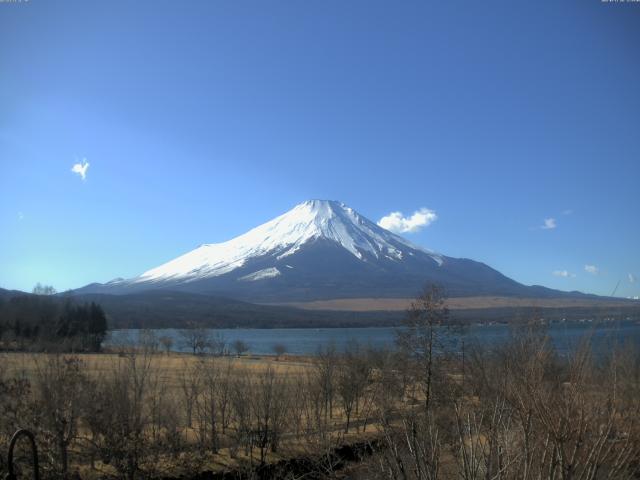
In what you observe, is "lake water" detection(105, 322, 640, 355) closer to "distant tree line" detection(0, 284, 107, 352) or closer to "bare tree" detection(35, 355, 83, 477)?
"distant tree line" detection(0, 284, 107, 352)

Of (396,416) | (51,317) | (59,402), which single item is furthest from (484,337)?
(51,317)

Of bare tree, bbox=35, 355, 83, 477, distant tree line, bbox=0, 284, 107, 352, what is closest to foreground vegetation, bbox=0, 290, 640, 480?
bare tree, bbox=35, 355, 83, 477

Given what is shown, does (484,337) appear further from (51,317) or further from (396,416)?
(51,317)

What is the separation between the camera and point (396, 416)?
15.1m

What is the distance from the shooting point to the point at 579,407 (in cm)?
472

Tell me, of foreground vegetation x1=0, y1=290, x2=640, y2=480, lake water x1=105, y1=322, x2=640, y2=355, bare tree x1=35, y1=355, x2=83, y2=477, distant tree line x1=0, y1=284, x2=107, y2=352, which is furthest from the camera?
distant tree line x1=0, y1=284, x2=107, y2=352

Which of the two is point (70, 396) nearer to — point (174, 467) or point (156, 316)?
point (174, 467)

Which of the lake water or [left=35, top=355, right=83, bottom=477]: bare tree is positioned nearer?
the lake water

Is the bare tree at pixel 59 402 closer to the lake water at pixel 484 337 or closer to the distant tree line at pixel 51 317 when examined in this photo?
the lake water at pixel 484 337

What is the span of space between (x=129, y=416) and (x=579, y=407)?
11.4 m

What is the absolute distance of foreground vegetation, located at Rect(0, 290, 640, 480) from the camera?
4.70m

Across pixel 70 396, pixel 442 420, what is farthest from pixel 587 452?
pixel 70 396

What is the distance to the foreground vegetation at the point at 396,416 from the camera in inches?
185

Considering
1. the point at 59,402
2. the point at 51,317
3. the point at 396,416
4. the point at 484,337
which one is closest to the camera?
the point at 59,402
